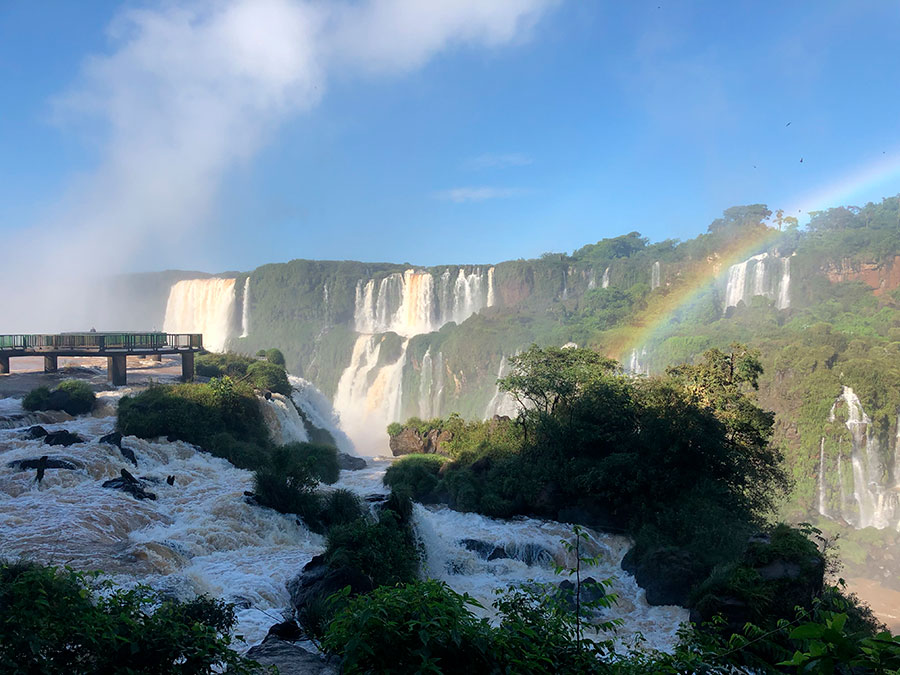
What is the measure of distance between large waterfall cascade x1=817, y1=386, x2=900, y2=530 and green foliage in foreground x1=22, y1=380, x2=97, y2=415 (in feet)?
128

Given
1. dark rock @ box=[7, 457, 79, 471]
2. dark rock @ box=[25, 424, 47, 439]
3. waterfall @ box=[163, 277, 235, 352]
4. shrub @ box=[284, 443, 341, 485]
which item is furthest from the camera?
waterfall @ box=[163, 277, 235, 352]

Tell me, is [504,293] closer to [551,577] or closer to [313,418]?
[313,418]

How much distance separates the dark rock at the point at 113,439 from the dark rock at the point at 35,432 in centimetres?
157

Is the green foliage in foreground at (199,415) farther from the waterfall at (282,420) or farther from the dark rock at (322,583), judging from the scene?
the dark rock at (322,583)

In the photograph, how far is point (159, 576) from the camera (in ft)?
36.3

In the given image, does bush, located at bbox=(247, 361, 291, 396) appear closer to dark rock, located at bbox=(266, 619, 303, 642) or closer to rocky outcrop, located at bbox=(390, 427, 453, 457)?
rocky outcrop, located at bbox=(390, 427, 453, 457)

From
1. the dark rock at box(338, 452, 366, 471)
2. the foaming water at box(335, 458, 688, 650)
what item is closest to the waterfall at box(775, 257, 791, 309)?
the dark rock at box(338, 452, 366, 471)

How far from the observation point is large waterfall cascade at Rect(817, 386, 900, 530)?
3591 centimetres

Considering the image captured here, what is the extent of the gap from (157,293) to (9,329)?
1900cm

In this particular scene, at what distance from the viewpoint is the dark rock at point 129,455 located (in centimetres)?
1794

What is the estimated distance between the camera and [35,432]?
18.4 m

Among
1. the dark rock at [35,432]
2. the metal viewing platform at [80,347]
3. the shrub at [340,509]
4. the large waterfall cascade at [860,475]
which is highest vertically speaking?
the metal viewing platform at [80,347]

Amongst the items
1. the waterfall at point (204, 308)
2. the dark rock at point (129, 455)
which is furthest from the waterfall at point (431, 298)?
the dark rock at point (129, 455)

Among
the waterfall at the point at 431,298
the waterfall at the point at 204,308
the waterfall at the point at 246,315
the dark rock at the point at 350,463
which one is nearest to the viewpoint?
the dark rock at the point at 350,463
